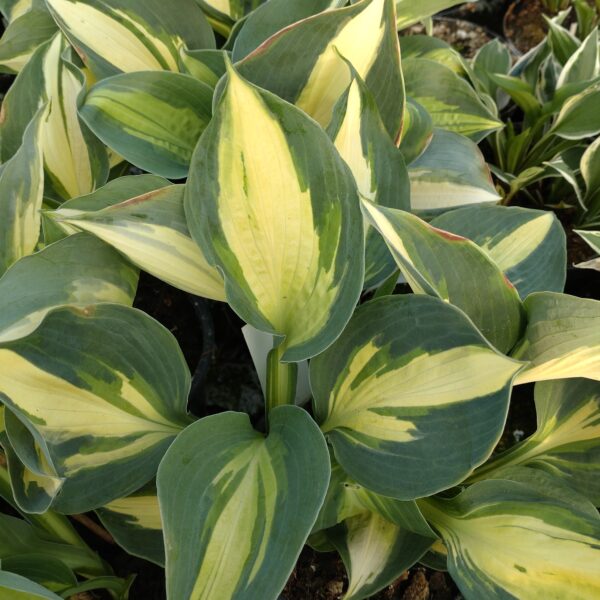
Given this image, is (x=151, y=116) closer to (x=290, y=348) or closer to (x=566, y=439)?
(x=290, y=348)

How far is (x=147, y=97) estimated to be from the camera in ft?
2.17

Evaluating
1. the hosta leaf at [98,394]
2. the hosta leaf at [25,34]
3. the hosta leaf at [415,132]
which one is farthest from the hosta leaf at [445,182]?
the hosta leaf at [25,34]

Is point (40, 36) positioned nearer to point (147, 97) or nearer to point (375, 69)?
point (147, 97)

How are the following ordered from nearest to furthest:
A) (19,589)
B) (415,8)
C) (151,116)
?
(19,589)
(151,116)
(415,8)

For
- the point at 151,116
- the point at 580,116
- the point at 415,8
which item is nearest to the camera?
the point at 151,116

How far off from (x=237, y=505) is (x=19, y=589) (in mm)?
153

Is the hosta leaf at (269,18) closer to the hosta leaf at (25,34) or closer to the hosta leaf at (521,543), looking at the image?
the hosta leaf at (25,34)

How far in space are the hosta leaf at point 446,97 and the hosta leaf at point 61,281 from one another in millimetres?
446

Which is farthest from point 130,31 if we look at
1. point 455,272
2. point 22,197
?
point 455,272

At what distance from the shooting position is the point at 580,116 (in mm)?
1010

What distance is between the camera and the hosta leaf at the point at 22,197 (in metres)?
0.59

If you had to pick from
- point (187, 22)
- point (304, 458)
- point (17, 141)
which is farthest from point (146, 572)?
point (187, 22)

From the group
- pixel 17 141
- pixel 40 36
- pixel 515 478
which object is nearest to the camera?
pixel 515 478

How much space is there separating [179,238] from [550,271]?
354mm
